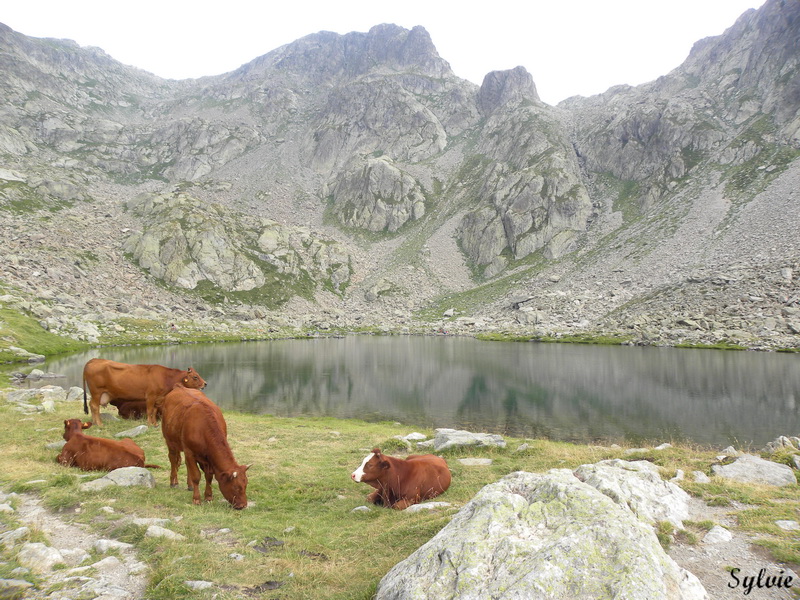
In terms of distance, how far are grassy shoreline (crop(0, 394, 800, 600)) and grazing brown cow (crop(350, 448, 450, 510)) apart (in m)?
0.57

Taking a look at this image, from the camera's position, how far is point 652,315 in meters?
99.1

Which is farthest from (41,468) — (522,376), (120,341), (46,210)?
(46,210)

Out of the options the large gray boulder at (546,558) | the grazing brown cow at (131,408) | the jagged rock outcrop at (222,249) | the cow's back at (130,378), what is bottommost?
the grazing brown cow at (131,408)

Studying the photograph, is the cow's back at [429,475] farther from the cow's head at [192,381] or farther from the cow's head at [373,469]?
the cow's head at [192,381]

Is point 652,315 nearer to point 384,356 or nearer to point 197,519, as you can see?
point 384,356

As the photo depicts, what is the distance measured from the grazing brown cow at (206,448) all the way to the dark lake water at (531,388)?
24131mm

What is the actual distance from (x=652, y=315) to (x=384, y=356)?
223 feet

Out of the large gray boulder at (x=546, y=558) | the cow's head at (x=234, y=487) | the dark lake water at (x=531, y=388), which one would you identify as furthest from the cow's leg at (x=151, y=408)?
the large gray boulder at (x=546, y=558)

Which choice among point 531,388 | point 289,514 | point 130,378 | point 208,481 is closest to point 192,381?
point 130,378

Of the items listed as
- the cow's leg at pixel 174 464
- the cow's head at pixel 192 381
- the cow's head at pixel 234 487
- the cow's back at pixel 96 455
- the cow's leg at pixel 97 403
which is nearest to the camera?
the cow's head at pixel 234 487

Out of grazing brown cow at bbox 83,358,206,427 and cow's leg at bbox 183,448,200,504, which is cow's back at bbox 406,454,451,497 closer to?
cow's leg at bbox 183,448,200,504

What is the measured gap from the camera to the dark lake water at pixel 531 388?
111 feet

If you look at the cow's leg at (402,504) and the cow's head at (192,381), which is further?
the cow's head at (192,381)

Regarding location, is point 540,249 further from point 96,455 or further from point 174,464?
point 96,455
